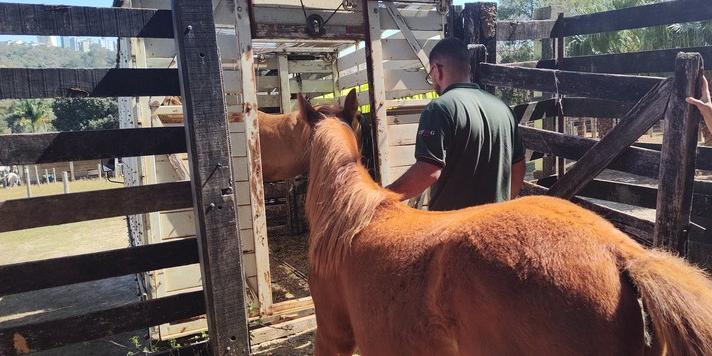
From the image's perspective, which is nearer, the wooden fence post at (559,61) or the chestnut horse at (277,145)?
the chestnut horse at (277,145)

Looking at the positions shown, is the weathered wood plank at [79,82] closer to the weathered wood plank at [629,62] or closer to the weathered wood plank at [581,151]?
the weathered wood plank at [581,151]

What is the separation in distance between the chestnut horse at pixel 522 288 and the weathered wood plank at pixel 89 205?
1320mm

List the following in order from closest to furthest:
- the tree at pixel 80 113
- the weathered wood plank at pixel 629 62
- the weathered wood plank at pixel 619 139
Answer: the weathered wood plank at pixel 619 139 < the weathered wood plank at pixel 629 62 < the tree at pixel 80 113

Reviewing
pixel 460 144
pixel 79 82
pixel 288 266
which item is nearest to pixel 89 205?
pixel 79 82

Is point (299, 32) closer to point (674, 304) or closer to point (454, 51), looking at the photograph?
point (454, 51)

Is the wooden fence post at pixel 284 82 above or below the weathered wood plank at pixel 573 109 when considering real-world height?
above

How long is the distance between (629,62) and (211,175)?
4519 mm

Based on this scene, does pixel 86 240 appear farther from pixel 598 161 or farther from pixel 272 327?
pixel 598 161

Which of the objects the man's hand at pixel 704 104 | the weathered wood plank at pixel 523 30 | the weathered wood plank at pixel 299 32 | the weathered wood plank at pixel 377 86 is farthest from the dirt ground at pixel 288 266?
the man's hand at pixel 704 104

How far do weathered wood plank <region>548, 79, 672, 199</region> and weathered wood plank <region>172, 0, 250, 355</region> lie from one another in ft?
8.01

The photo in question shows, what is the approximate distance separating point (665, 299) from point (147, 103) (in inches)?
156

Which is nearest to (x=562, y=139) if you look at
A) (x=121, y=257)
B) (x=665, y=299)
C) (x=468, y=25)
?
(x=468, y=25)

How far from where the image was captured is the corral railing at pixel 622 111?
279cm

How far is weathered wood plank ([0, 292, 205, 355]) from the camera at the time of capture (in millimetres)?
2555
